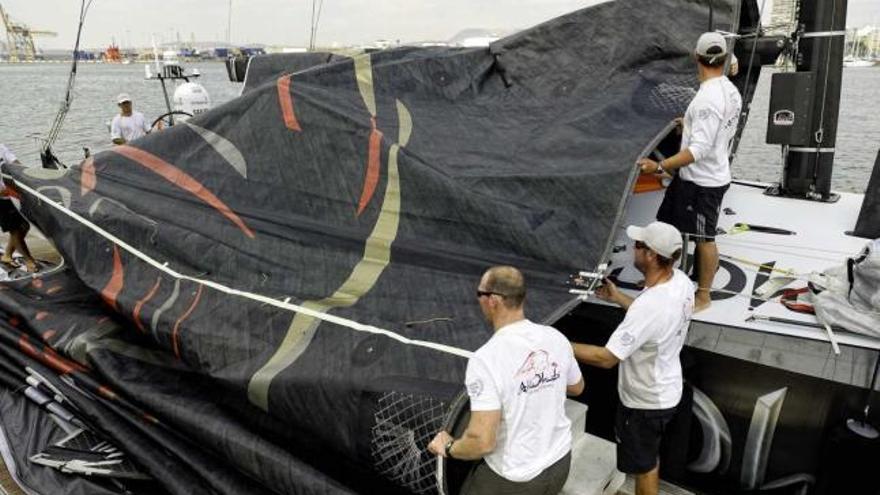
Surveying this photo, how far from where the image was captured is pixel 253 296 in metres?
3.74

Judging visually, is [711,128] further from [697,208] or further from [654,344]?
[654,344]

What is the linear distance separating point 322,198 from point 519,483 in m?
2.34

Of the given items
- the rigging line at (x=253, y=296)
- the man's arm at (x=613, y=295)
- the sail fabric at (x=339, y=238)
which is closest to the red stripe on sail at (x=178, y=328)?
the sail fabric at (x=339, y=238)

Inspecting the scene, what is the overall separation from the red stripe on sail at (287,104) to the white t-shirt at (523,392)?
8.55 ft

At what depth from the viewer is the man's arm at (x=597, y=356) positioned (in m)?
2.87

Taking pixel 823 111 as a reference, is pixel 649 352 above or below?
below

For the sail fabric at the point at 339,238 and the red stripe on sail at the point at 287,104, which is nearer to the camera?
the sail fabric at the point at 339,238

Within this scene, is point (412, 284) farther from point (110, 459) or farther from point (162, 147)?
point (162, 147)

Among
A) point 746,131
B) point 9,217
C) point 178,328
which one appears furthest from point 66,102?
point 746,131

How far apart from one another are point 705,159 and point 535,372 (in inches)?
82.0

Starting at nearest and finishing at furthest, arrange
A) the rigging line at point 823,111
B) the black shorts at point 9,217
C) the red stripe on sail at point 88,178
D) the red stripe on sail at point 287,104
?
the red stripe on sail at point 287,104, the red stripe on sail at point 88,178, the rigging line at point 823,111, the black shorts at point 9,217

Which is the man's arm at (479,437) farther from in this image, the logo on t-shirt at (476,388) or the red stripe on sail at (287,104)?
the red stripe on sail at (287,104)

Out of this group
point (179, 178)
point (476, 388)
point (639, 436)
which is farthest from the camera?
point (179, 178)

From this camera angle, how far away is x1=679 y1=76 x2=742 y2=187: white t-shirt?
363 centimetres
